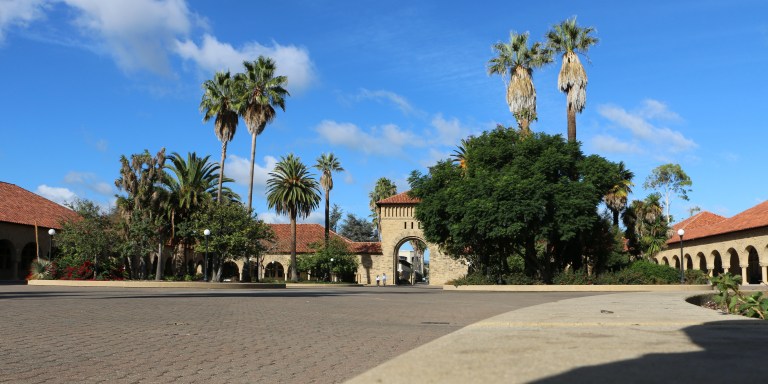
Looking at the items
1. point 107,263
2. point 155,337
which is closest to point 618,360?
point 155,337

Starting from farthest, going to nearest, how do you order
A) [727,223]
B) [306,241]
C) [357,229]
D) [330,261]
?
[357,229] → [306,241] → [330,261] → [727,223]

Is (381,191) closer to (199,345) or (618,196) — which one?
(618,196)

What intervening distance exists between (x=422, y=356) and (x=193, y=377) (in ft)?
7.15

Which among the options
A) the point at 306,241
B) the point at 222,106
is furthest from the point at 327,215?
the point at 222,106

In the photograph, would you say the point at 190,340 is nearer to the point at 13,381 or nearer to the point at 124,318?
the point at 13,381

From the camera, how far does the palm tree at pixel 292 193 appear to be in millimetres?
60688

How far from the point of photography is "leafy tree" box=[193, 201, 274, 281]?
42.7 meters

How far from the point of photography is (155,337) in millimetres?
8992

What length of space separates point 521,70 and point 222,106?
2178 cm

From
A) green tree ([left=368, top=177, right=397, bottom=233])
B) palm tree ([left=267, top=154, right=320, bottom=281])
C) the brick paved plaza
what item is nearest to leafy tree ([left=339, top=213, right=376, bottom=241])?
green tree ([left=368, top=177, right=397, bottom=233])

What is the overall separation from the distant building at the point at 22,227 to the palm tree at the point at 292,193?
18.1m

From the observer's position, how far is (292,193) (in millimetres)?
60562

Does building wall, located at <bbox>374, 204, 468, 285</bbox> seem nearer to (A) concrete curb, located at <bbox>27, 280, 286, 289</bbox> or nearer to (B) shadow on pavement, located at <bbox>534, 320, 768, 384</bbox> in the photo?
(A) concrete curb, located at <bbox>27, 280, 286, 289</bbox>

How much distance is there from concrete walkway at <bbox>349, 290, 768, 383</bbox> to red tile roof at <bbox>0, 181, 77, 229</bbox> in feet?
150
